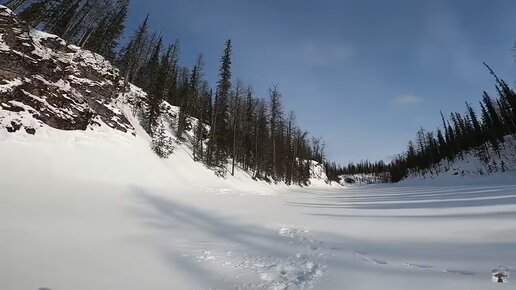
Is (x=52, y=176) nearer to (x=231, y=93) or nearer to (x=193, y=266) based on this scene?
(x=193, y=266)

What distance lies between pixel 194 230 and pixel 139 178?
966 cm

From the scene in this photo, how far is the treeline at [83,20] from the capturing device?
29.8 m

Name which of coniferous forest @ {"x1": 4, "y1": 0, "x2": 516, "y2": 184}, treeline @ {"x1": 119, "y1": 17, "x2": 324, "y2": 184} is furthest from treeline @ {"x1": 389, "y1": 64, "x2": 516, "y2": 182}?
treeline @ {"x1": 119, "y1": 17, "x2": 324, "y2": 184}

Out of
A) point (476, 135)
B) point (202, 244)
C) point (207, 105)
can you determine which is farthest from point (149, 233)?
point (476, 135)

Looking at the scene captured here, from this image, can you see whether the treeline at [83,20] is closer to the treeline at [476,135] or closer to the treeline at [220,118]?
the treeline at [220,118]

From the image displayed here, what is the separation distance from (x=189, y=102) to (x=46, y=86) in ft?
89.1

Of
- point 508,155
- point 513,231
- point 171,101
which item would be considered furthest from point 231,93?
point 508,155

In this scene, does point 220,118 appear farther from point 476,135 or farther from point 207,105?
point 476,135

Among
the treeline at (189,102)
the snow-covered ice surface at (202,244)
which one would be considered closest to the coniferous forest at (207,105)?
the treeline at (189,102)

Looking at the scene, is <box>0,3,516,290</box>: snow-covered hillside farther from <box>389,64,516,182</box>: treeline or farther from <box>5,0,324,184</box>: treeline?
<box>389,64,516,182</box>: treeline

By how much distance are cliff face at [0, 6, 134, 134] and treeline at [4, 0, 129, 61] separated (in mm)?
8048

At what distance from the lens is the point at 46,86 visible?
1720 centimetres

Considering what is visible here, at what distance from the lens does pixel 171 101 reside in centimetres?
5094

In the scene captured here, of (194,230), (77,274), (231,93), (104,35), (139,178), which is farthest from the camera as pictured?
(231,93)
